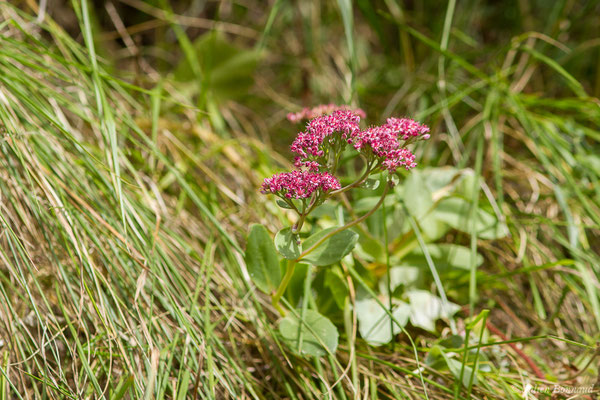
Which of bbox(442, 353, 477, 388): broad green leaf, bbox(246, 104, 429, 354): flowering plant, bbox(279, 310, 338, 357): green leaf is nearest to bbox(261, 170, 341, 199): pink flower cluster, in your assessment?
bbox(246, 104, 429, 354): flowering plant

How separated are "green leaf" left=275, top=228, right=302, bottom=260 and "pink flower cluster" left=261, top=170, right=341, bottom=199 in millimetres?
89

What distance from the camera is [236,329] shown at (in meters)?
1.06

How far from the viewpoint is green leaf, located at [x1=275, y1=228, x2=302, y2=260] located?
31.2 inches

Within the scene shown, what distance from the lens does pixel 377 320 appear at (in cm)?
101

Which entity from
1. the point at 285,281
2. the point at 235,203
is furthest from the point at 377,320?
the point at 235,203

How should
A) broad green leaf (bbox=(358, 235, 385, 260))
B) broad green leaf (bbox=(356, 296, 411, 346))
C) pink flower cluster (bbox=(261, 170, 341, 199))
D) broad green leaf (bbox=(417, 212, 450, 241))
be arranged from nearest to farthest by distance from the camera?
pink flower cluster (bbox=(261, 170, 341, 199)), broad green leaf (bbox=(356, 296, 411, 346)), broad green leaf (bbox=(358, 235, 385, 260)), broad green leaf (bbox=(417, 212, 450, 241))

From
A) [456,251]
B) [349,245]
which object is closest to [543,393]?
[456,251]

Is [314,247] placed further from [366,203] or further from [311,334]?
[366,203]

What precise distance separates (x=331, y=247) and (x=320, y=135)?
0.66ft

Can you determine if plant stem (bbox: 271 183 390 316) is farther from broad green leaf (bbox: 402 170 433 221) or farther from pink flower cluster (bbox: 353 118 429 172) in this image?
broad green leaf (bbox: 402 170 433 221)

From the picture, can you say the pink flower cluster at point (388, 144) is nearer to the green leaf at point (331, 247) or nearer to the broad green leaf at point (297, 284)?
the green leaf at point (331, 247)

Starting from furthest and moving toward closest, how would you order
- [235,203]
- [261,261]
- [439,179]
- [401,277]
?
[235,203] < [439,179] < [401,277] < [261,261]

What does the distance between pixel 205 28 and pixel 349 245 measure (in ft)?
5.10

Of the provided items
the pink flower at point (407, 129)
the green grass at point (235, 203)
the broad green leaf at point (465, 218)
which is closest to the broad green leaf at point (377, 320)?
the green grass at point (235, 203)
